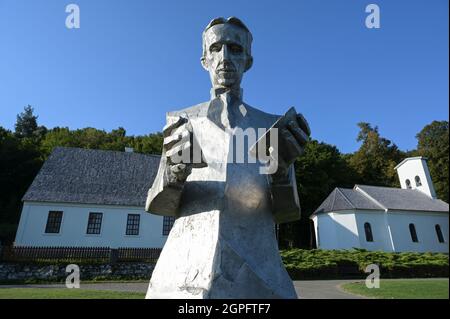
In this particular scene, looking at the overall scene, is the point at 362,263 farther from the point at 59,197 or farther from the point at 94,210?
the point at 59,197

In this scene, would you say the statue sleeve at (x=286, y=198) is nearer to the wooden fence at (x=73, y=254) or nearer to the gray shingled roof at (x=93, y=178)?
the wooden fence at (x=73, y=254)

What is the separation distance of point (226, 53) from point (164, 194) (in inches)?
52.8

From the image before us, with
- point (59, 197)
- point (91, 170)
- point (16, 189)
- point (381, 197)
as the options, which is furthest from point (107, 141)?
point (381, 197)

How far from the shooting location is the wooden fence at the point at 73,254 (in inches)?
800

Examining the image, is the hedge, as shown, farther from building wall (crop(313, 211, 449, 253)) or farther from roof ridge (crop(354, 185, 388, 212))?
roof ridge (crop(354, 185, 388, 212))

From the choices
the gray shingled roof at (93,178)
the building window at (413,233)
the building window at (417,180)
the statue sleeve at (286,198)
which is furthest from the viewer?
the building window at (417,180)

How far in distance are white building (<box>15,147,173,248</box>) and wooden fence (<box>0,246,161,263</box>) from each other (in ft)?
16.3

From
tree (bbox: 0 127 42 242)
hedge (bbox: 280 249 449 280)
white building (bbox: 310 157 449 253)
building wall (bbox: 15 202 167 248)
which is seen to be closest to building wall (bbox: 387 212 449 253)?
white building (bbox: 310 157 449 253)

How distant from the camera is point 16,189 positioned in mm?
40875

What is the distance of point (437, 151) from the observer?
175ft

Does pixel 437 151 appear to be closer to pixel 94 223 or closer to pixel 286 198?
pixel 94 223

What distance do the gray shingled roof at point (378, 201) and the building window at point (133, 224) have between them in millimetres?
21815

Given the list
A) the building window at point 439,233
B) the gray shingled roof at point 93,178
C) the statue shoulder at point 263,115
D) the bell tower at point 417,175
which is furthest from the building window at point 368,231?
the statue shoulder at point 263,115

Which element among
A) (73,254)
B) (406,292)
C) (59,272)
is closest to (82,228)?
(73,254)
